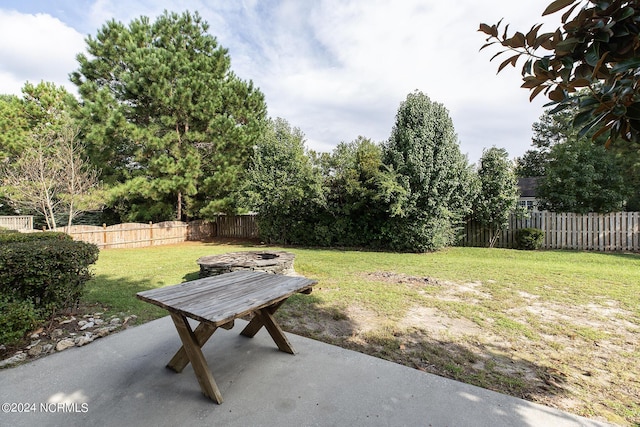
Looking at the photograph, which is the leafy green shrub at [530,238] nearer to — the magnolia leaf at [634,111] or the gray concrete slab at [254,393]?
the gray concrete slab at [254,393]

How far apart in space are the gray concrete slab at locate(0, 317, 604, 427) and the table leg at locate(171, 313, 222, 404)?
65 millimetres

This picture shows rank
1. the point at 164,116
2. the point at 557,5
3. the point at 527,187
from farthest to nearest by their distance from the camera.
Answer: the point at 527,187 → the point at 164,116 → the point at 557,5

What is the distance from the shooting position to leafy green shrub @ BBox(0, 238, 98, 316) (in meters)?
3.11

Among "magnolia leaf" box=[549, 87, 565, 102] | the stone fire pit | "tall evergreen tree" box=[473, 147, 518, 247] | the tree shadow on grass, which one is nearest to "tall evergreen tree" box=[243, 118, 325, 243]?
the stone fire pit

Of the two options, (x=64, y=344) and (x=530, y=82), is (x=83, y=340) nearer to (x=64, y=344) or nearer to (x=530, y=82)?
(x=64, y=344)

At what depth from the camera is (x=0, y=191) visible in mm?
12430

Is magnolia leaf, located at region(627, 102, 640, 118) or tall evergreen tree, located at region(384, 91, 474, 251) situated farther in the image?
tall evergreen tree, located at region(384, 91, 474, 251)

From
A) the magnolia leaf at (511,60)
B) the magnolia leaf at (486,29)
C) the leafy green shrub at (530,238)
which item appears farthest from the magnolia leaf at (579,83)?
the leafy green shrub at (530,238)

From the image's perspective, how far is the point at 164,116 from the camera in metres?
13.1

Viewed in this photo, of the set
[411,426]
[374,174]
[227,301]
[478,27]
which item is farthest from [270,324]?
[374,174]

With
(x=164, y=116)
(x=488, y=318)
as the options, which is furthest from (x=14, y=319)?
(x=164, y=116)

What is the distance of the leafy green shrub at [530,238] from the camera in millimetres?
9930

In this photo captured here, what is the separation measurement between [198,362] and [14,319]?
7.37 ft

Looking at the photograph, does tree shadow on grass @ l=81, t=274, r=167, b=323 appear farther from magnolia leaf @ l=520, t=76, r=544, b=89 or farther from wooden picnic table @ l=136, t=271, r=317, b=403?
magnolia leaf @ l=520, t=76, r=544, b=89
